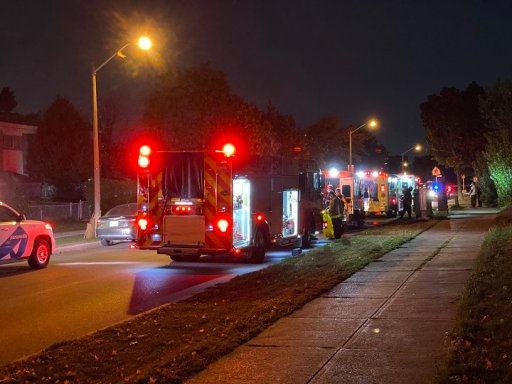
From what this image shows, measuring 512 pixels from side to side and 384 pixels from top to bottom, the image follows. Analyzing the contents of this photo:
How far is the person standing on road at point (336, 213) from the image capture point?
22219mm

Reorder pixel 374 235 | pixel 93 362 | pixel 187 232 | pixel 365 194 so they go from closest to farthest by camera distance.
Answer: pixel 93 362
pixel 187 232
pixel 374 235
pixel 365 194

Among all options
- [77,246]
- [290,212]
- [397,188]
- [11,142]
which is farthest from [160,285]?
[11,142]

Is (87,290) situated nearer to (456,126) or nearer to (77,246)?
(77,246)

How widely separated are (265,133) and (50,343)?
3629cm

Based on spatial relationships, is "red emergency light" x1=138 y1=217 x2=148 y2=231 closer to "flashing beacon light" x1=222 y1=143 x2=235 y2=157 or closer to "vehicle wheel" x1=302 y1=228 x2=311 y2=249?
"flashing beacon light" x1=222 y1=143 x2=235 y2=157

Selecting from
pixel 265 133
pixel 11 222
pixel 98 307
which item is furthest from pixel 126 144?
pixel 98 307

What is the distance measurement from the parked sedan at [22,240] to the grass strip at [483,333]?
31.8 feet

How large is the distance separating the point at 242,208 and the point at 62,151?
3170cm

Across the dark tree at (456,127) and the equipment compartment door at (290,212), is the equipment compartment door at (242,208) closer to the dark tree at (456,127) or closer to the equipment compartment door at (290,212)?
the equipment compartment door at (290,212)

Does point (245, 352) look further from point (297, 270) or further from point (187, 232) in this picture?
point (187, 232)

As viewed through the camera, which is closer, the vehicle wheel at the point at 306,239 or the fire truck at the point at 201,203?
the fire truck at the point at 201,203

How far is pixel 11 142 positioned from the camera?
4875cm

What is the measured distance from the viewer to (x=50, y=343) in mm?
8484

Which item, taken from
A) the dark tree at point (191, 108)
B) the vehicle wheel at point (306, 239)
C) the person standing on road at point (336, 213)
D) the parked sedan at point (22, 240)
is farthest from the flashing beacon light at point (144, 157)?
the dark tree at point (191, 108)
